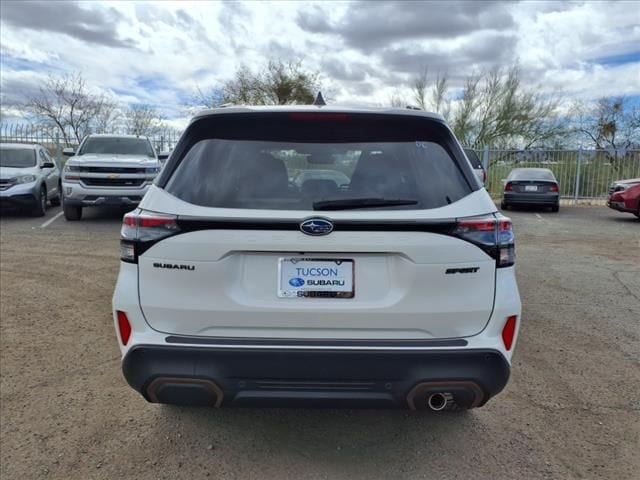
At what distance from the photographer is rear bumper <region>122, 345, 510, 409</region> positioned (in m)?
2.37

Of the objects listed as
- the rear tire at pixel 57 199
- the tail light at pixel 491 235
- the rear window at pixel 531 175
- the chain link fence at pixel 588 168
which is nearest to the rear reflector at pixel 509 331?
the tail light at pixel 491 235

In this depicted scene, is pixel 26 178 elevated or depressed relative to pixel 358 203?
depressed

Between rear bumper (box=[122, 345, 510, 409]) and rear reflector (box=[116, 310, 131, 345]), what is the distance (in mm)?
85

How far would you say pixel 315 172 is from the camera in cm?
261

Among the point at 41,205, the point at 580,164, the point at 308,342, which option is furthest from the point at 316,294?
the point at 580,164

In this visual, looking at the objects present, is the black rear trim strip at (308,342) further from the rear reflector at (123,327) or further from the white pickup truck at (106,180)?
the white pickup truck at (106,180)

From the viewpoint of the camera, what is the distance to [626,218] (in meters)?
15.5

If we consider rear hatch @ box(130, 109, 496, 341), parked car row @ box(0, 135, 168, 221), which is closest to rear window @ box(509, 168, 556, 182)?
parked car row @ box(0, 135, 168, 221)

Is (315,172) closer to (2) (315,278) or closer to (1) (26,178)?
(2) (315,278)

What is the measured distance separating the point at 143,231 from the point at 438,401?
1.58 meters

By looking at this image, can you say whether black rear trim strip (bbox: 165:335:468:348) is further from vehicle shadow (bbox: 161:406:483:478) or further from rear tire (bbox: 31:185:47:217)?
rear tire (bbox: 31:185:47:217)

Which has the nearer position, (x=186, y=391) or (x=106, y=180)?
(x=186, y=391)

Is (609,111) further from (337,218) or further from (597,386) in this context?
(337,218)

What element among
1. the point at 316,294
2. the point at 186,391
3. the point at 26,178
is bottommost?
the point at 186,391
